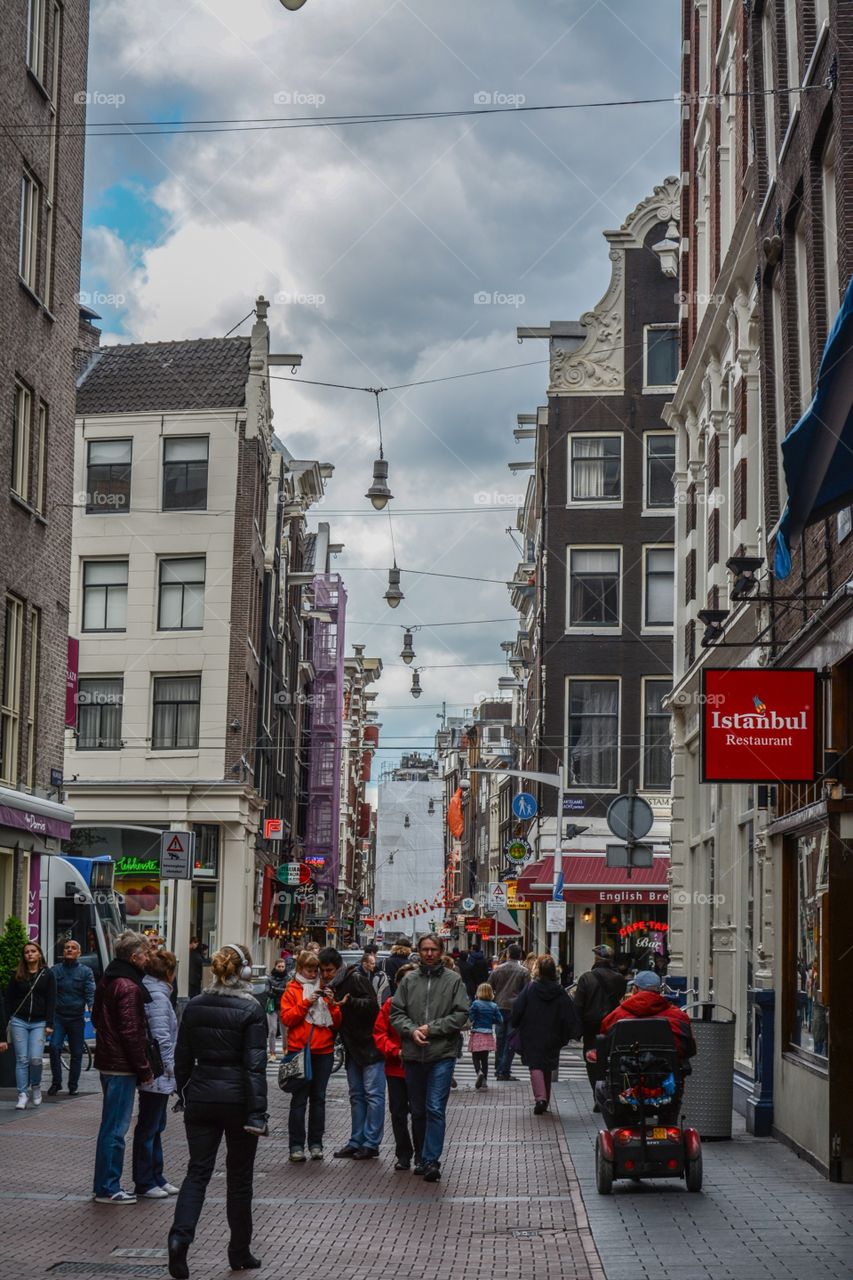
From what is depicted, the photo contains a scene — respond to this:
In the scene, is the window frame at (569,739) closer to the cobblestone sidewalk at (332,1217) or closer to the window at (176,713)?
the window at (176,713)

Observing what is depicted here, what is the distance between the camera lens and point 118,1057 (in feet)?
41.4

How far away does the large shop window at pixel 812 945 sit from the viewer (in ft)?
48.0

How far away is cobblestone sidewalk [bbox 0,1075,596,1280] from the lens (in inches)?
404

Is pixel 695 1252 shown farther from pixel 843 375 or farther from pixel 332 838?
pixel 332 838

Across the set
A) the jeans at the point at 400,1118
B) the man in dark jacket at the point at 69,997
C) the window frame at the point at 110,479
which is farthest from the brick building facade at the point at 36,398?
the window frame at the point at 110,479

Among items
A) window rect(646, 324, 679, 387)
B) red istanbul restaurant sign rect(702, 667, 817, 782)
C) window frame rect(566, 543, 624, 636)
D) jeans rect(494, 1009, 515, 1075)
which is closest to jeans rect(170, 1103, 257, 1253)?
red istanbul restaurant sign rect(702, 667, 817, 782)

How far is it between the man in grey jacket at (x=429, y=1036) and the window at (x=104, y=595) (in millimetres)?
30663

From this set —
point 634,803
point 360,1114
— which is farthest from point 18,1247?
point 634,803

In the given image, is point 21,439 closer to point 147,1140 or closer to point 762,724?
point 762,724

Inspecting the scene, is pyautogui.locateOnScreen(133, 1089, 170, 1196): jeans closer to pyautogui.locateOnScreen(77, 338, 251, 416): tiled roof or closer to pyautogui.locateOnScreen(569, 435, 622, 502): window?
pyautogui.locateOnScreen(77, 338, 251, 416): tiled roof

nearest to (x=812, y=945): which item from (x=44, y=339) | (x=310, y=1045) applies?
(x=310, y=1045)

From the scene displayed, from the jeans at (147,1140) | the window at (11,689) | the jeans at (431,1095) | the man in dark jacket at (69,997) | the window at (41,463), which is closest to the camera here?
the jeans at (147,1140)

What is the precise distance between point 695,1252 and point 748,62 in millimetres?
15023

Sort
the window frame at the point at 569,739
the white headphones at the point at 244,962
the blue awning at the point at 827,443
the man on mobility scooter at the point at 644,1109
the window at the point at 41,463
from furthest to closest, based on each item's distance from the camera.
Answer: the window frame at the point at 569,739 → the window at the point at 41,463 → the man on mobility scooter at the point at 644,1109 → the white headphones at the point at 244,962 → the blue awning at the point at 827,443
